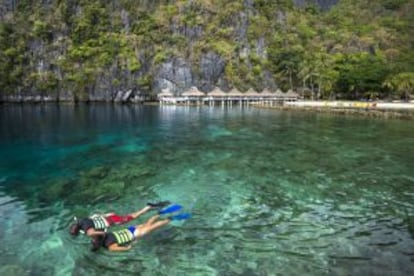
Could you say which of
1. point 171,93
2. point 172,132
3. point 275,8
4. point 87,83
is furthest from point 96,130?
point 275,8

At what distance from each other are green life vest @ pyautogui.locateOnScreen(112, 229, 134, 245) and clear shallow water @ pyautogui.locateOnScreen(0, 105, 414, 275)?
34cm

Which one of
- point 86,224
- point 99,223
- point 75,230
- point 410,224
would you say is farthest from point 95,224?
point 410,224

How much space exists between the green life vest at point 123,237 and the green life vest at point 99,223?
74 centimetres

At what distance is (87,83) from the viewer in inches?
4245

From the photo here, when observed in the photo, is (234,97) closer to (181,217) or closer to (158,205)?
(158,205)

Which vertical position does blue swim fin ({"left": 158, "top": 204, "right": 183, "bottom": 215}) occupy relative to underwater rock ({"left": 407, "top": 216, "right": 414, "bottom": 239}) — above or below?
above

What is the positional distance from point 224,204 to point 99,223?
4.90 metres

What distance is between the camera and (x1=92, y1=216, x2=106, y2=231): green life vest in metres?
10.3

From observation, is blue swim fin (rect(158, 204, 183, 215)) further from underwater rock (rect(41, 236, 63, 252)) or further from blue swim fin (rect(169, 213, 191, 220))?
underwater rock (rect(41, 236, 63, 252))

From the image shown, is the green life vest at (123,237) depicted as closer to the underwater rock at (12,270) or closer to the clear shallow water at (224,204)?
the clear shallow water at (224,204)

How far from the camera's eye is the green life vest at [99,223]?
10.3 meters

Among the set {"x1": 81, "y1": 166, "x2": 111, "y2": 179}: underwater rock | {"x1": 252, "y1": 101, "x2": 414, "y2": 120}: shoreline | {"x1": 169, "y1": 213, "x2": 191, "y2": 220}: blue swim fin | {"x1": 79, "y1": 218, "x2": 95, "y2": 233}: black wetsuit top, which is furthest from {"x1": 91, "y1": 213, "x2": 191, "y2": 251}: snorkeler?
{"x1": 252, "y1": 101, "x2": 414, "y2": 120}: shoreline

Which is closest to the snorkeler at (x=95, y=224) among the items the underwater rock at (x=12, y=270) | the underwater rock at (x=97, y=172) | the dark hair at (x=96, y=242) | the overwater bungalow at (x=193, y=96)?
the dark hair at (x=96, y=242)

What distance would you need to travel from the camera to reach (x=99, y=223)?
10438 mm
